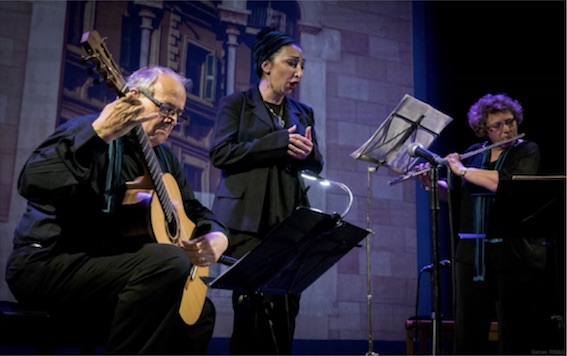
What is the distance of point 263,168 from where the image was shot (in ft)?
9.64

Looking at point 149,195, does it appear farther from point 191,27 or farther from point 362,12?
point 362,12

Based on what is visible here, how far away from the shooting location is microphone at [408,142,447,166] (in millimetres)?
2969

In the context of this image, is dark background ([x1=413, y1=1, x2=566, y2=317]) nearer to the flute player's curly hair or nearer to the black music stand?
the flute player's curly hair

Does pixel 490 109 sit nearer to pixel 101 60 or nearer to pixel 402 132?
pixel 402 132

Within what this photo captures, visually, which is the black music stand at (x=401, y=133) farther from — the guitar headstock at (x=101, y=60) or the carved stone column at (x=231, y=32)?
the carved stone column at (x=231, y=32)

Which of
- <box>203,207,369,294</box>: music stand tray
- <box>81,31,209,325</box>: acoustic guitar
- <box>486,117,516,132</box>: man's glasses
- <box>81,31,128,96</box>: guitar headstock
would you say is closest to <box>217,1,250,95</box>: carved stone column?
<box>486,117,516,132</box>: man's glasses

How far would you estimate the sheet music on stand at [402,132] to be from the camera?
127 inches

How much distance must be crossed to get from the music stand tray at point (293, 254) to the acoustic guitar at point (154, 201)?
0.51 ft

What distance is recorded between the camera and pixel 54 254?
79.5 inches

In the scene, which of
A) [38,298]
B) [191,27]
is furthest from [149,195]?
[191,27]

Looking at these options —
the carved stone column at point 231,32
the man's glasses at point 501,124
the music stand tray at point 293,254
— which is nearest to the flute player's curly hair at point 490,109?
the man's glasses at point 501,124

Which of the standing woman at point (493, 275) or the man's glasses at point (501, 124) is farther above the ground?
the man's glasses at point (501, 124)

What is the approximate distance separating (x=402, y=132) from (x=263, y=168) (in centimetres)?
85

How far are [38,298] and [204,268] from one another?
83 centimetres
